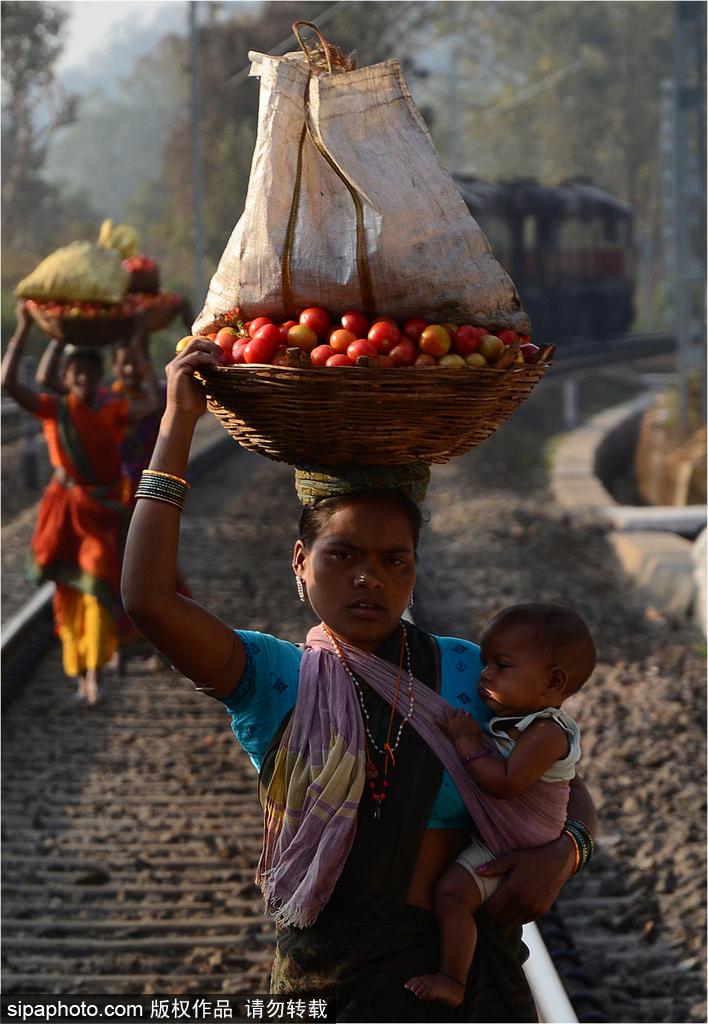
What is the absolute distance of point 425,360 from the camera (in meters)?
2.60

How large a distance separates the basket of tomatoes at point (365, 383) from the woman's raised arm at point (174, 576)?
5 centimetres

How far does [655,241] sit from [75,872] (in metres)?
65.8

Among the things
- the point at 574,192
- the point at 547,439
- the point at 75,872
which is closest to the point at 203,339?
the point at 75,872

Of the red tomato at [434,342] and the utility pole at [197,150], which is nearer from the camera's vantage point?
the red tomato at [434,342]

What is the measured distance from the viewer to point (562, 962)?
483 centimetres

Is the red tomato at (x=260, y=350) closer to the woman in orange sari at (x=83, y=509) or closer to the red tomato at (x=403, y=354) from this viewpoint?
the red tomato at (x=403, y=354)

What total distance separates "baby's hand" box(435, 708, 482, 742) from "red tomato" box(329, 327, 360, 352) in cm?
73

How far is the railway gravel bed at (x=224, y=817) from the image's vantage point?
190 inches

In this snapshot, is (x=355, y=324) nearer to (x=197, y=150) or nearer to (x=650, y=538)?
(x=650, y=538)

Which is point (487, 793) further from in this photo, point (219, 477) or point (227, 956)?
point (219, 477)

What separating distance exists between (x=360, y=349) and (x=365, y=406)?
10 centimetres

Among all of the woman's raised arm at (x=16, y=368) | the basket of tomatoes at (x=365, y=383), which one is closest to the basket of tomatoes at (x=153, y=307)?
the woman's raised arm at (x=16, y=368)

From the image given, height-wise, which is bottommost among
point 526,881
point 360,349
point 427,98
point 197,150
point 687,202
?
point 526,881

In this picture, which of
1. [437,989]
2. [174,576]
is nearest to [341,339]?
[174,576]
